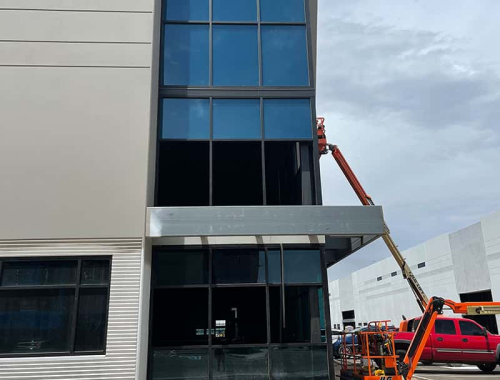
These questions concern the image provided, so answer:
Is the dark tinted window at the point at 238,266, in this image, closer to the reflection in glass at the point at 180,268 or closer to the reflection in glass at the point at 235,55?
the reflection in glass at the point at 180,268

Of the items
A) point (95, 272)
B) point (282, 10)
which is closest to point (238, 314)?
point (95, 272)

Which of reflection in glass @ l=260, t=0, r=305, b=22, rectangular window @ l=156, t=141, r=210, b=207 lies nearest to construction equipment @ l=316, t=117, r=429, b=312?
reflection in glass @ l=260, t=0, r=305, b=22

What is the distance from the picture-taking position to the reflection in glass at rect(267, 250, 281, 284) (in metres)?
10.1

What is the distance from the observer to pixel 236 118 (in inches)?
443

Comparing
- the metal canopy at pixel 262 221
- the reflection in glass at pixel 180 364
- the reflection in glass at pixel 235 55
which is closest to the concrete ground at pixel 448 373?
the reflection in glass at pixel 180 364

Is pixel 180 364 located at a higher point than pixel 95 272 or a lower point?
lower

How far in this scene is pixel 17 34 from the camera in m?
10.5

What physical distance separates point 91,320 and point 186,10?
8.52 meters

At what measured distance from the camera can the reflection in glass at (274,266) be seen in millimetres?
10086

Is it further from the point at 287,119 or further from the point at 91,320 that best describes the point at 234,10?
the point at 91,320

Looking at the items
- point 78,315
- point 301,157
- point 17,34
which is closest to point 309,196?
point 301,157

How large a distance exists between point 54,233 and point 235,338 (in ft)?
15.2

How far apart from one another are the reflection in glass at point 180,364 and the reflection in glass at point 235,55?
677cm

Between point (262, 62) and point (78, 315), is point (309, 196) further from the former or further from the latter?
point (78, 315)
